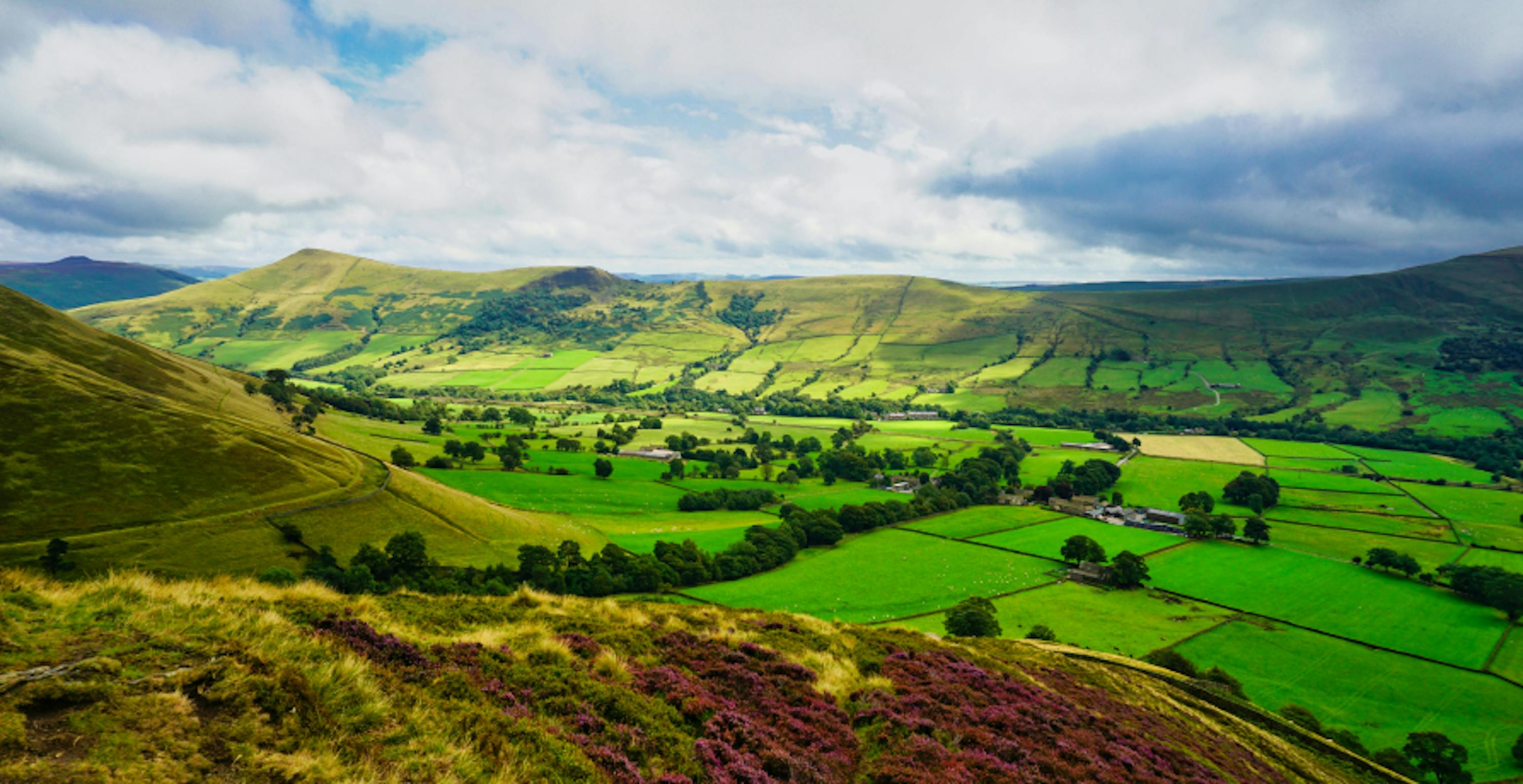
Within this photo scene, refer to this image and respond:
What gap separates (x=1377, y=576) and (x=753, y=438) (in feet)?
391

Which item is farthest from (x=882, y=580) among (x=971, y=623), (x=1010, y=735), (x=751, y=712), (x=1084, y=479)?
(x=1084, y=479)

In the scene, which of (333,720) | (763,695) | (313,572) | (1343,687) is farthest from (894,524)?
(333,720)

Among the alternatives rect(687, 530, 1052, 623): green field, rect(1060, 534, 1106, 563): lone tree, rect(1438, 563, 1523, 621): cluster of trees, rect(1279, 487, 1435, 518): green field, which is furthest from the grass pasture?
rect(1279, 487, 1435, 518): green field

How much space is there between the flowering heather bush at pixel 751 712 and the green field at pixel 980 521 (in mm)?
81299

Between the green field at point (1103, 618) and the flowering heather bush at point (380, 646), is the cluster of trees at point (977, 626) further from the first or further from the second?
the flowering heather bush at point (380, 646)

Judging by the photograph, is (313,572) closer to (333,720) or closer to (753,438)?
(333,720)

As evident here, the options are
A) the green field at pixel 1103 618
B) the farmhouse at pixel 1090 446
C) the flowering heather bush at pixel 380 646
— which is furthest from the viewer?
the farmhouse at pixel 1090 446

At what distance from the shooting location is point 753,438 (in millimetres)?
164500

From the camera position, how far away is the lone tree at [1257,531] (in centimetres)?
9219

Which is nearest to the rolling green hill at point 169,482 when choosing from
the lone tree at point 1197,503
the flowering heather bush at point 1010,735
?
the flowering heather bush at point 1010,735

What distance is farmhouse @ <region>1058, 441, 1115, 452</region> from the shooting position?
16488 cm

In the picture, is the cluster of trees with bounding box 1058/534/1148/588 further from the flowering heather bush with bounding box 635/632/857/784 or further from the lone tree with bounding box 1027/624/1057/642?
the flowering heather bush with bounding box 635/632/857/784

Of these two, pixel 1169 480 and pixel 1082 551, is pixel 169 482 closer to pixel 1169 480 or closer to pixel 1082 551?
pixel 1082 551

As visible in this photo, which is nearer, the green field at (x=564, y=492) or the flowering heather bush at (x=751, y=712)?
the flowering heather bush at (x=751, y=712)
